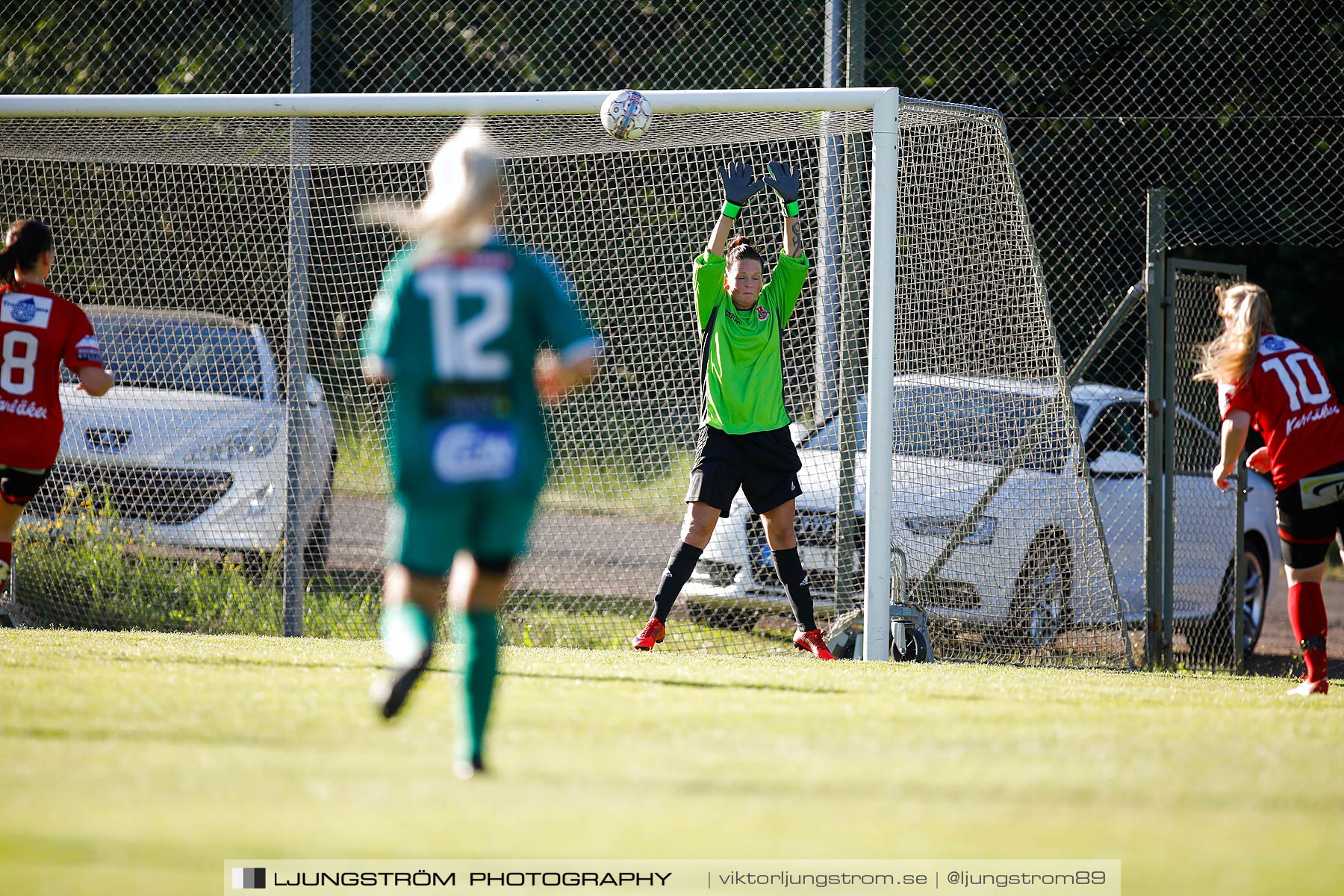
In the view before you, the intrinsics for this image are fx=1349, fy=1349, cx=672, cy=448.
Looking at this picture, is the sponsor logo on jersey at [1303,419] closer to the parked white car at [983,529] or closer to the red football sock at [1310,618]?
the red football sock at [1310,618]

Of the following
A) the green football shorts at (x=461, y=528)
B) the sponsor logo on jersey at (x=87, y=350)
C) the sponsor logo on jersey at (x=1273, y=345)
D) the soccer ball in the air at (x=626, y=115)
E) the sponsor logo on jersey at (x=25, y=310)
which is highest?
the soccer ball in the air at (x=626, y=115)

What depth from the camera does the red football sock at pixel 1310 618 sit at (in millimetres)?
5883

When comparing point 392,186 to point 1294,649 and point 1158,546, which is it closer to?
point 1158,546

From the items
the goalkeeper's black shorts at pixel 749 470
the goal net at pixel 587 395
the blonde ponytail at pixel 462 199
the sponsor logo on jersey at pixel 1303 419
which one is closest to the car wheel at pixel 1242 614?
the goal net at pixel 587 395

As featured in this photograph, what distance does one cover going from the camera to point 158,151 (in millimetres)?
8391

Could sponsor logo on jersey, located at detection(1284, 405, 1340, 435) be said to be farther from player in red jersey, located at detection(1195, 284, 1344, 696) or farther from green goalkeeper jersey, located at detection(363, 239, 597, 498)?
green goalkeeper jersey, located at detection(363, 239, 597, 498)

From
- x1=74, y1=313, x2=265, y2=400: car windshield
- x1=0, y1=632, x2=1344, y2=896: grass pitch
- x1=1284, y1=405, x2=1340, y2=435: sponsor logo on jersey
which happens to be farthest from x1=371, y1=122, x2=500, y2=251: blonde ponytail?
x1=74, y1=313, x2=265, y2=400: car windshield

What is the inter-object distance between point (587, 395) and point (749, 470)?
91.5 inches

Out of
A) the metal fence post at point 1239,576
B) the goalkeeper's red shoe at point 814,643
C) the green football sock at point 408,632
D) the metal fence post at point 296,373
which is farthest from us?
the metal fence post at point 296,373

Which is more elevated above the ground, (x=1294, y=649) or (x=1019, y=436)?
(x=1019, y=436)

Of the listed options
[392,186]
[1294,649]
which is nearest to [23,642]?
[392,186]

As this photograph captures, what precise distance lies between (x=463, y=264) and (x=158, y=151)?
5680mm

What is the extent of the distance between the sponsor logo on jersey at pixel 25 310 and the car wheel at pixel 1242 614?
6.54 m

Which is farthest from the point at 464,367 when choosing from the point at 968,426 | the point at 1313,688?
the point at 968,426
